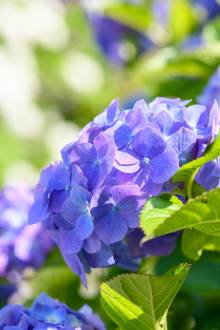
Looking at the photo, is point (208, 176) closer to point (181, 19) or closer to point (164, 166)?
point (164, 166)

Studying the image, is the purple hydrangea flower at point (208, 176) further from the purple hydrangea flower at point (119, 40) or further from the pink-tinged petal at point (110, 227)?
the purple hydrangea flower at point (119, 40)

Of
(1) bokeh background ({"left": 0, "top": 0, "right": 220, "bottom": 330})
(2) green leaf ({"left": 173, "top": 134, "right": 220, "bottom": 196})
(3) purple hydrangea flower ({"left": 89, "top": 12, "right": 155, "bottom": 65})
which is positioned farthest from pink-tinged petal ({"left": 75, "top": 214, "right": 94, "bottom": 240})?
(3) purple hydrangea flower ({"left": 89, "top": 12, "right": 155, "bottom": 65})

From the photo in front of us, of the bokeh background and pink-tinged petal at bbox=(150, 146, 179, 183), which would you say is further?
the bokeh background

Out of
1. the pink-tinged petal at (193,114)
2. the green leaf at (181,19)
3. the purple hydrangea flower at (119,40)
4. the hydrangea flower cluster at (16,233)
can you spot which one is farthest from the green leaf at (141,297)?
the purple hydrangea flower at (119,40)

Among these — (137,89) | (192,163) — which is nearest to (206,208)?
(192,163)

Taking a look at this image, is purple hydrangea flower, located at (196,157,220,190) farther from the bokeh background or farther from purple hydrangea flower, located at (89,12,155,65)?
purple hydrangea flower, located at (89,12,155,65)

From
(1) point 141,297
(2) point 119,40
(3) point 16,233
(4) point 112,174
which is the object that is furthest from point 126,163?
(2) point 119,40

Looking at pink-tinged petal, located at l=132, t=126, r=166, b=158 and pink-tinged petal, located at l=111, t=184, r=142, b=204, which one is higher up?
pink-tinged petal, located at l=132, t=126, r=166, b=158
